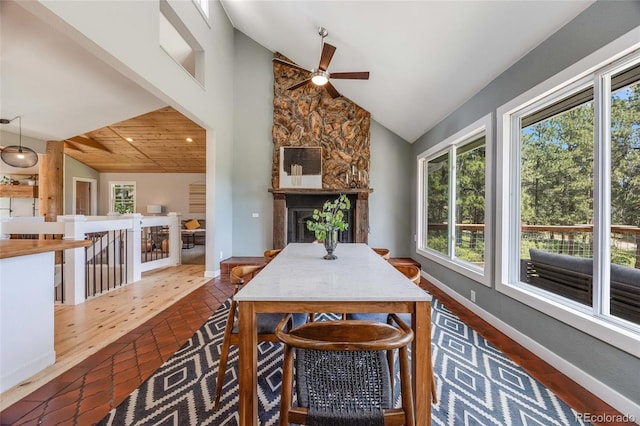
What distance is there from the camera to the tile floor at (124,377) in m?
1.48

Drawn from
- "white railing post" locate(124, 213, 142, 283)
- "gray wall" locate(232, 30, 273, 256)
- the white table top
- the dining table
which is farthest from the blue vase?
"white railing post" locate(124, 213, 142, 283)

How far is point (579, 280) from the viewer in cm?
193

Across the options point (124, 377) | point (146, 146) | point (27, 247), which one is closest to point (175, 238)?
point (146, 146)

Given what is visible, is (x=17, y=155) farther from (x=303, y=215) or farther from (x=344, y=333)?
(x=344, y=333)

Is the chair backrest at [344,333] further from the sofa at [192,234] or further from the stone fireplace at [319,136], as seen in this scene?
the sofa at [192,234]

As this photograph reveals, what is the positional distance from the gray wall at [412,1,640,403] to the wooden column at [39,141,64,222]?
266 inches

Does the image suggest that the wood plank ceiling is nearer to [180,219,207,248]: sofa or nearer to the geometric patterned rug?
[180,219,207,248]: sofa

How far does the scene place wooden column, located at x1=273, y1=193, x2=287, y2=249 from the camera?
5.11 m

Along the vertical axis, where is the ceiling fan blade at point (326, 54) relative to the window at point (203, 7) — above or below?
below

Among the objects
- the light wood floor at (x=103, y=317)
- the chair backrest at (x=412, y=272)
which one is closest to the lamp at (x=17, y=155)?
the light wood floor at (x=103, y=317)

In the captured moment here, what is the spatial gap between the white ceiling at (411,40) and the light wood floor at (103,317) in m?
4.04

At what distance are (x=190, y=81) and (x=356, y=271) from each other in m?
3.54

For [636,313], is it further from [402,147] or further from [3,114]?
[3,114]

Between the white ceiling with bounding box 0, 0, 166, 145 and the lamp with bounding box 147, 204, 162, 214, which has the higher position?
the white ceiling with bounding box 0, 0, 166, 145
